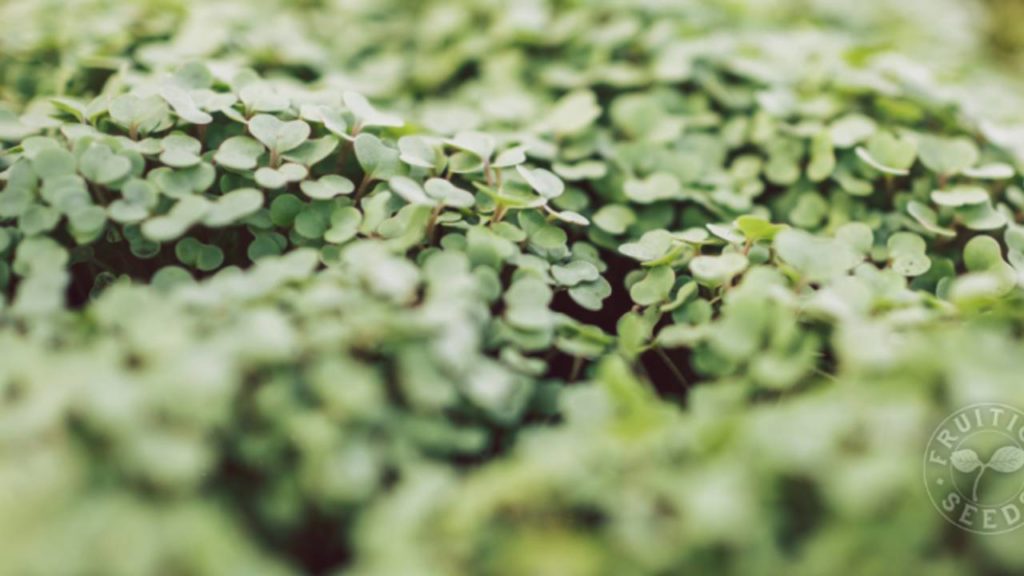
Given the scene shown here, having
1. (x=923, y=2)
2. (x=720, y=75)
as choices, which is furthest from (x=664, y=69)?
(x=923, y=2)

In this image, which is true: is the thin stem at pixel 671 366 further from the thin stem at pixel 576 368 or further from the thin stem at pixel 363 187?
the thin stem at pixel 363 187

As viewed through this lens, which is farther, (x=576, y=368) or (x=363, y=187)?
(x=363, y=187)

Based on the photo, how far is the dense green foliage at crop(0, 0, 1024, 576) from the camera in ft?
2.33

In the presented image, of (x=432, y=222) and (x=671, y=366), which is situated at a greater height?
(x=432, y=222)

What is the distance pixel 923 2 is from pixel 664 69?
180 centimetres

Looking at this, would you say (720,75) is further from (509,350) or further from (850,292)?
(509,350)

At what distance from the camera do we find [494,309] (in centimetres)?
108
